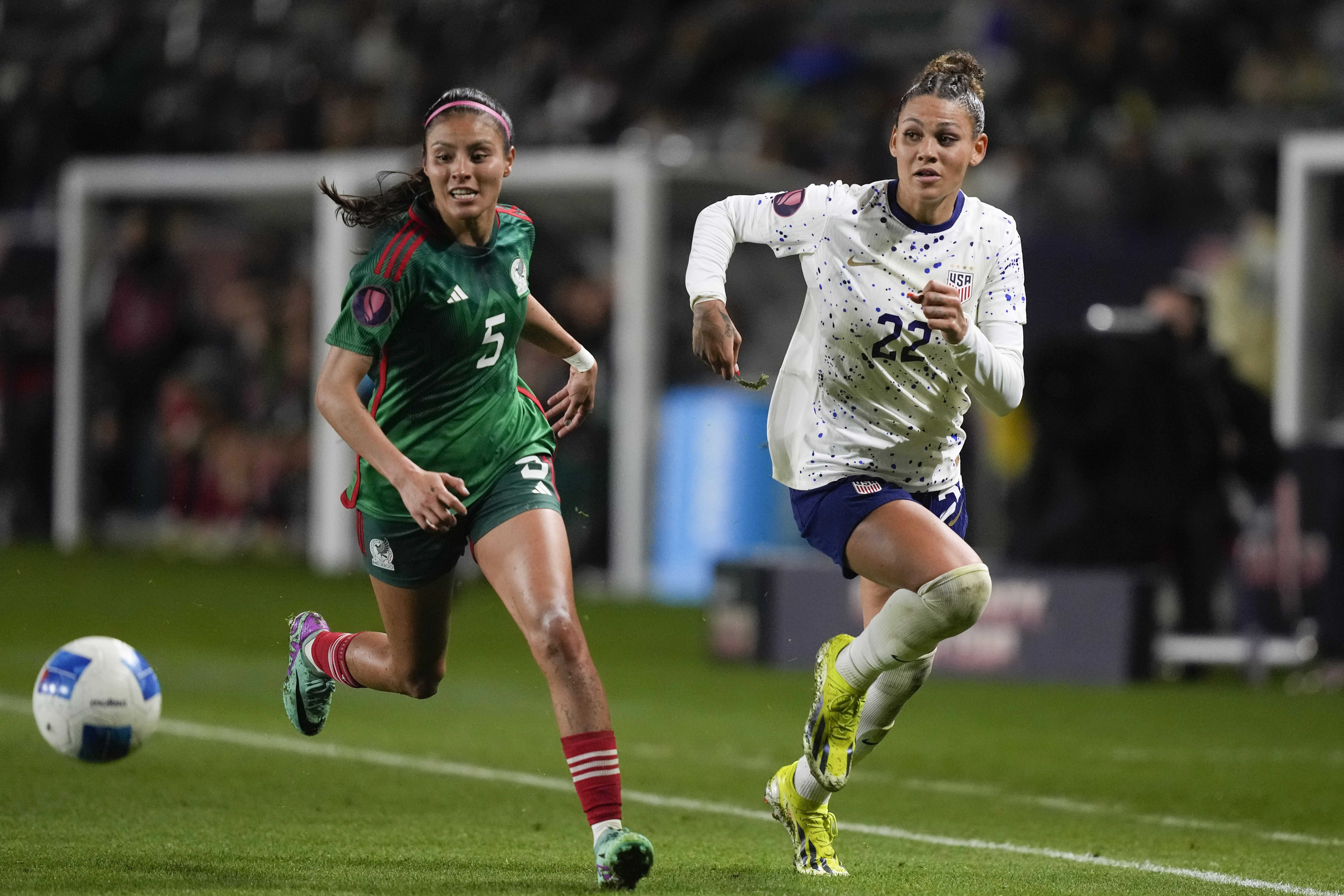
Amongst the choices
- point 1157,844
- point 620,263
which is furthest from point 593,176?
point 1157,844

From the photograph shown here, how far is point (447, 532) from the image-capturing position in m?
6.27

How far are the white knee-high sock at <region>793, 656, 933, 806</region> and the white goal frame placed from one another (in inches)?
411

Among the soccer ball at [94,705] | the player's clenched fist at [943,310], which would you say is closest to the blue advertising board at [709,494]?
the soccer ball at [94,705]

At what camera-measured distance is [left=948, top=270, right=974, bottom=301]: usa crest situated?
21.1 feet

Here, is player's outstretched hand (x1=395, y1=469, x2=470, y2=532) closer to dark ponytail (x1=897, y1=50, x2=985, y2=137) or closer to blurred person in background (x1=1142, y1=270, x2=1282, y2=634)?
dark ponytail (x1=897, y1=50, x2=985, y2=137)

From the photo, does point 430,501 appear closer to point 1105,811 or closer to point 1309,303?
point 1105,811

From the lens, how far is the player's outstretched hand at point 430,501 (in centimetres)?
586

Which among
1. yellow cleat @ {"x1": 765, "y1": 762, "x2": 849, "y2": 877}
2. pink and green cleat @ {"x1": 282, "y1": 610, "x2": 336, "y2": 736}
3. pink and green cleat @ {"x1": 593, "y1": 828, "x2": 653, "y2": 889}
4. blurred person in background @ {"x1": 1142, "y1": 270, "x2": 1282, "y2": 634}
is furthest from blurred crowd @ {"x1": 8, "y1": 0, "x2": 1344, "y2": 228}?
pink and green cleat @ {"x1": 593, "y1": 828, "x2": 653, "y2": 889}

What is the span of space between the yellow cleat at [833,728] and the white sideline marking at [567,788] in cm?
95

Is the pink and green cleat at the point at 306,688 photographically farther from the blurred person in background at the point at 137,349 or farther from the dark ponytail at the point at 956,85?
the blurred person in background at the point at 137,349

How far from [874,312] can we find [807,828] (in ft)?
5.18

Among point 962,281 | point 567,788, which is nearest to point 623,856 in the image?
point 962,281

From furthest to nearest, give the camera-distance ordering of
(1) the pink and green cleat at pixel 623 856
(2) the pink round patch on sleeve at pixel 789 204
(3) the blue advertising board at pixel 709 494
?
1. (3) the blue advertising board at pixel 709 494
2. (2) the pink round patch on sleeve at pixel 789 204
3. (1) the pink and green cleat at pixel 623 856

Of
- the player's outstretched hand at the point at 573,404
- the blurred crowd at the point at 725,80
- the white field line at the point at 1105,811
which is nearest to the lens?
the player's outstretched hand at the point at 573,404
